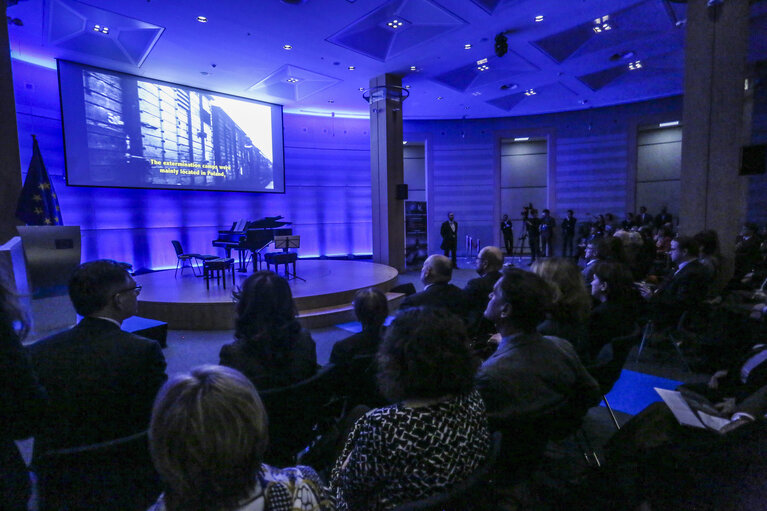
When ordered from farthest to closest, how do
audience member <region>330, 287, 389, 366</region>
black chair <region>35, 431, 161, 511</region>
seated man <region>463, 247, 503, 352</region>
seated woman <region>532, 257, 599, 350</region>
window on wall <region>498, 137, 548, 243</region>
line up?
window on wall <region>498, 137, 548, 243</region> < seated man <region>463, 247, 503, 352</region> < seated woman <region>532, 257, 599, 350</region> < audience member <region>330, 287, 389, 366</region> < black chair <region>35, 431, 161, 511</region>

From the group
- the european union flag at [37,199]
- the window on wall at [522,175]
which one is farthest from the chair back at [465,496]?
the window on wall at [522,175]

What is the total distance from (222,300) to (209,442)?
202 inches

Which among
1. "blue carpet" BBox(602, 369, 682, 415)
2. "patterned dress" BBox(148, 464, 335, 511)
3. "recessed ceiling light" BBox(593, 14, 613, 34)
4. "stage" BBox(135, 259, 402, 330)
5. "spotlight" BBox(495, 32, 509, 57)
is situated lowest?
"blue carpet" BBox(602, 369, 682, 415)

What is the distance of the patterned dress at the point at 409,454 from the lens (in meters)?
1.07

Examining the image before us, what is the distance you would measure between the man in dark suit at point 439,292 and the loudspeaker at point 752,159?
413cm

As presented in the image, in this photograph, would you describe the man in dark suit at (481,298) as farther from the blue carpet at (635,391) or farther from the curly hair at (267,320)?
the curly hair at (267,320)

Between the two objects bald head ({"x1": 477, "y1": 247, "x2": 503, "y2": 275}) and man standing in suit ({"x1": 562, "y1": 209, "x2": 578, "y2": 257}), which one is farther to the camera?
man standing in suit ({"x1": 562, "y1": 209, "x2": 578, "y2": 257})

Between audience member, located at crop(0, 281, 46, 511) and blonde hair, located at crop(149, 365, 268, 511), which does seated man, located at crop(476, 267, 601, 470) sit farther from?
audience member, located at crop(0, 281, 46, 511)

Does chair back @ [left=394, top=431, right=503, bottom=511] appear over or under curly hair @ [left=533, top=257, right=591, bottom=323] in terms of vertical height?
under

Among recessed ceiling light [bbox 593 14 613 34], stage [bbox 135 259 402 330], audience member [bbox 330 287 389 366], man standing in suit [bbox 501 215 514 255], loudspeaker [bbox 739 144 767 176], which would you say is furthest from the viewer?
man standing in suit [bbox 501 215 514 255]

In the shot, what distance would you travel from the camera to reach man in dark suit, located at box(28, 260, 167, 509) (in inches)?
57.5

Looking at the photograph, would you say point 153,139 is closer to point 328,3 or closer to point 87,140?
point 87,140

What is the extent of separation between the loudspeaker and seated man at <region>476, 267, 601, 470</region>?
463 centimetres

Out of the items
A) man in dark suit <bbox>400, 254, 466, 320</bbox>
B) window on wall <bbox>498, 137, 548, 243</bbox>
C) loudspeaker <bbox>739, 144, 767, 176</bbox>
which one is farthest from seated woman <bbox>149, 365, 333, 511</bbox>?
window on wall <bbox>498, 137, 548, 243</bbox>
